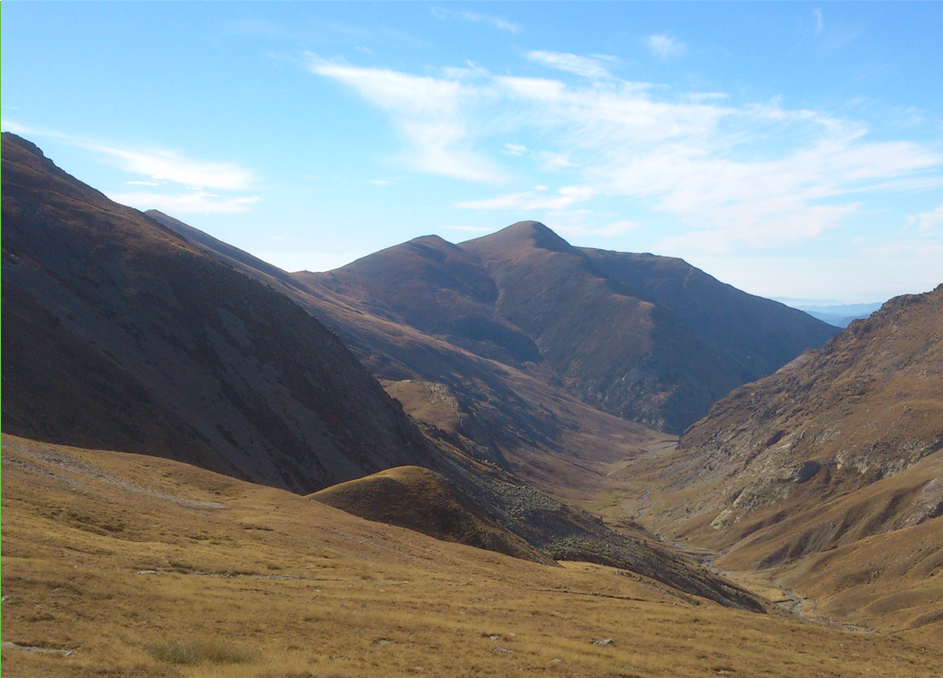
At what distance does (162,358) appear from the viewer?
8881cm

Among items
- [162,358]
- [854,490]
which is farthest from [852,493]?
[162,358]

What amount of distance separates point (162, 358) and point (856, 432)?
14034cm

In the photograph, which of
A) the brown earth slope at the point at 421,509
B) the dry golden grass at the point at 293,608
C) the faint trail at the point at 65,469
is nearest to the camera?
the dry golden grass at the point at 293,608

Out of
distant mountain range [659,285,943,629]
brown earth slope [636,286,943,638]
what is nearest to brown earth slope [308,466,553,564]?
brown earth slope [636,286,943,638]

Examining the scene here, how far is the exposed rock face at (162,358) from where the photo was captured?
71312 mm

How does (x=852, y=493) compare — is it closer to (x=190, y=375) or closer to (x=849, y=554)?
(x=849, y=554)

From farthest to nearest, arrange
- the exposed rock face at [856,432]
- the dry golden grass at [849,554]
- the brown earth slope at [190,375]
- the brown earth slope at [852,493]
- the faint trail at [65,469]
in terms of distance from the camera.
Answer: the exposed rock face at [856,432] < the brown earth slope at [852,493] < the dry golden grass at [849,554] < the brown earth slope at [190,375] < the faint trail at [65,469]

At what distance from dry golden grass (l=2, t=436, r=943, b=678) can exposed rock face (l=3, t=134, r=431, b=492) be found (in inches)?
840

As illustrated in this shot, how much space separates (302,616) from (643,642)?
53.0ft

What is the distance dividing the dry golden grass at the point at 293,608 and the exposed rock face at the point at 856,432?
97742 mm

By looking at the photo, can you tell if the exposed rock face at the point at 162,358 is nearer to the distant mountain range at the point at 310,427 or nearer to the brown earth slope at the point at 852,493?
the distant mountain range at the point at 310,427

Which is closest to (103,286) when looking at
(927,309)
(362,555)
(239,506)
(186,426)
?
(186,426)

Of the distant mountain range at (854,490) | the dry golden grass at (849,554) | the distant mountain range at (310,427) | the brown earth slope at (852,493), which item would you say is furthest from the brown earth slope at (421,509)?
the distant mountain range at (854,490)

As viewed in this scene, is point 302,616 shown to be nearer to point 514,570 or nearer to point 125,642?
point 125,642
